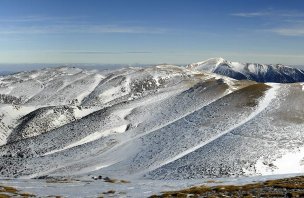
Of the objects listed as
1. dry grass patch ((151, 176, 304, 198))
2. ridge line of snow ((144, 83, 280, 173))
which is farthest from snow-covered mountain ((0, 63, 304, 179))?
dry grass patch ((151, 176, 304, 198))

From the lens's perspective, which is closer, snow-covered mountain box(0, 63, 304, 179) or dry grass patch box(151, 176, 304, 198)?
dry grass patch box(151, 176, 304, 198)

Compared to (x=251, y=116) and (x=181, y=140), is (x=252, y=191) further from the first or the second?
(x=251, y=116)

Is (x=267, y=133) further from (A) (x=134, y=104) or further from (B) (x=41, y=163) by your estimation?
(A) (x=134, y=104)

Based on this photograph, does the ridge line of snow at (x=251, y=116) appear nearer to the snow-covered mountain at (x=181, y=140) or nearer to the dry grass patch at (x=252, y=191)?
the snow-covered mountain at (x=181, y=140)

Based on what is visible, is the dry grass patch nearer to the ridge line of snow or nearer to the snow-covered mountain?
the snow-covered mountain

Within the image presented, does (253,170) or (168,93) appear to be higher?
(168,93)

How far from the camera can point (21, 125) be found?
135625mm

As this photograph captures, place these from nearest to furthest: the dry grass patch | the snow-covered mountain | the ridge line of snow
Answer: the dry grass patch < the snow-covered mountain < the ridge line of snow

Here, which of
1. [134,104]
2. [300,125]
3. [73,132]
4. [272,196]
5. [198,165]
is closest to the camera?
[272,196]

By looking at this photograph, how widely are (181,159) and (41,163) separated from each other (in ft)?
101

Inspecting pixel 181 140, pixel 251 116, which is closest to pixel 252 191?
pixel 181 140

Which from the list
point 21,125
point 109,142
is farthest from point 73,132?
point 21,125

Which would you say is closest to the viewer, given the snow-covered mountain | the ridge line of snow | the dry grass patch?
the dry grass patch

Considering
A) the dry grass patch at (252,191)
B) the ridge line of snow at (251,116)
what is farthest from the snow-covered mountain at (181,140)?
the dry grass patch at (252,191)
